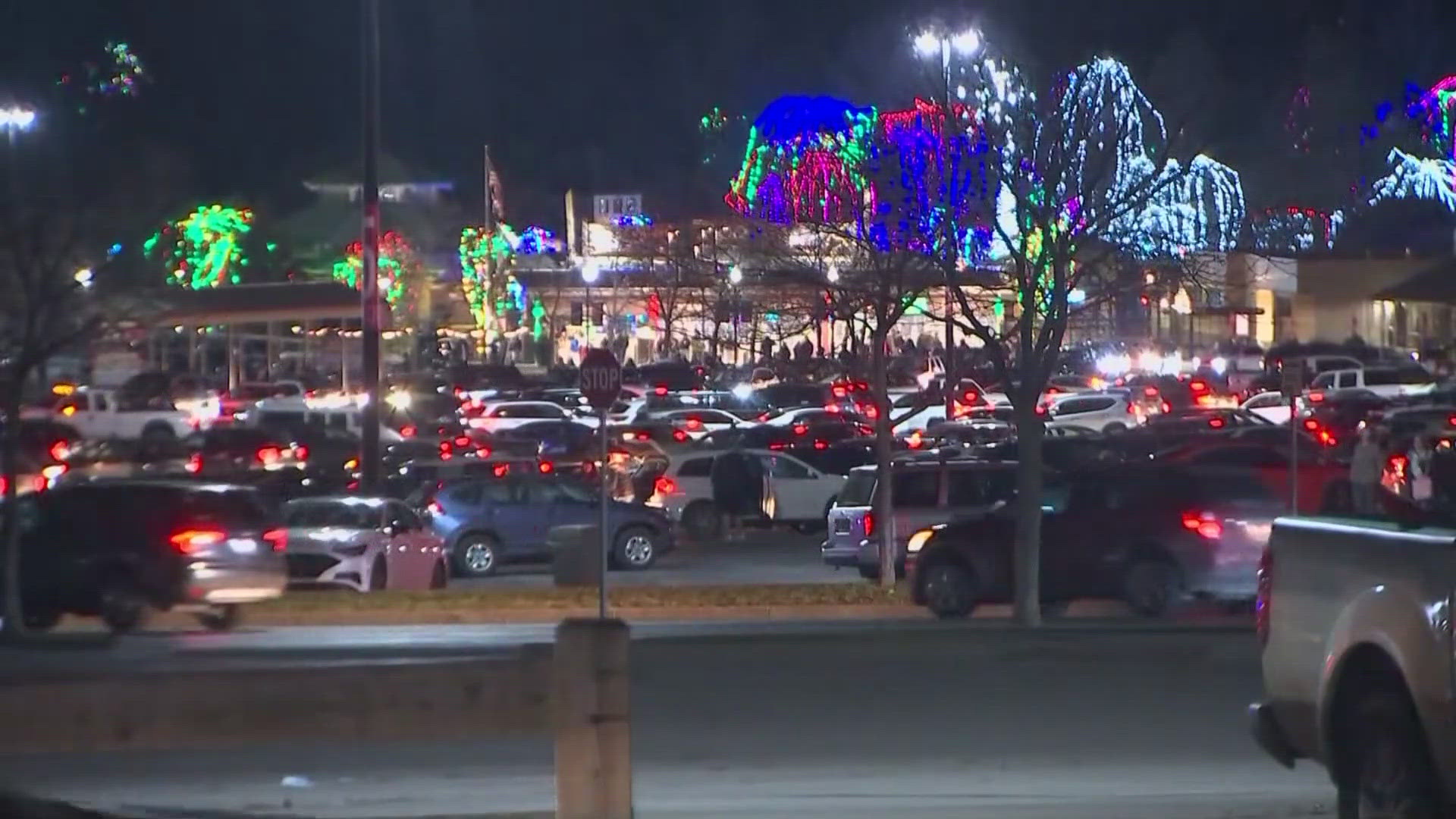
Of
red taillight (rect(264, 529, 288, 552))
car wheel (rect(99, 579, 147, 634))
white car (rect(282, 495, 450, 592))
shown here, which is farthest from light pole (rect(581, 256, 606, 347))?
car wheel (rect(99, 579, 147, 634))

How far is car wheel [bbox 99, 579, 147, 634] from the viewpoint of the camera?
68.5 feet

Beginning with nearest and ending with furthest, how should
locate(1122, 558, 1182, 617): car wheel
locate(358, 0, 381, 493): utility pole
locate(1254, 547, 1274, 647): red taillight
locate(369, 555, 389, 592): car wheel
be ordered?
locate(1254, 547, 1274, 647): red taillight < locate(1122, 558, 1182, 617): car wheel < locate(369, 555, 389, 592): car wheel < locate(358, 0, 381, 493): utility pole

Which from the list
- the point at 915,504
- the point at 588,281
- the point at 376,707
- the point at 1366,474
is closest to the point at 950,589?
the point at 915,504

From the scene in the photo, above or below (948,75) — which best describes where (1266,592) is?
below

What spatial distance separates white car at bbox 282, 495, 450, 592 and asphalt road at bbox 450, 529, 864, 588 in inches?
75.0

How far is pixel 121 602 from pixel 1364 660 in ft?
52.3

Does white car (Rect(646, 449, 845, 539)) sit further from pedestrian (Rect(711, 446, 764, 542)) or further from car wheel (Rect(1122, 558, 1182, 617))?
car wheel (Rect(1122, 558, 1182, 617))

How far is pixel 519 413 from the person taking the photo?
46812mm

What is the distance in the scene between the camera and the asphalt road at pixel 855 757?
10383mm

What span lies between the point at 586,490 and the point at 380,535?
474cm

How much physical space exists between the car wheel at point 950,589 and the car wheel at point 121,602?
8649 mm

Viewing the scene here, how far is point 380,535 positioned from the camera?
2495cm

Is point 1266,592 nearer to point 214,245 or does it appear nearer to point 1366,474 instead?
point 1366,474

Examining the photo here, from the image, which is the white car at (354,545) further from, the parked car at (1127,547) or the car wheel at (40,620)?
the parked car at (1127,547)
